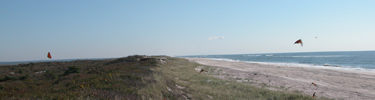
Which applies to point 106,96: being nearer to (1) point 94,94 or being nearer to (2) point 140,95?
(1) point 94,94

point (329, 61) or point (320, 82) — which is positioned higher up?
point (329, 61)

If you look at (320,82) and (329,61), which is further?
(329,61)

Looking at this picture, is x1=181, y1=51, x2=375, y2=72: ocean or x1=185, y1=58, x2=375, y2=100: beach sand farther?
x1=181, y1=51, x2=375, y2=72: ocean

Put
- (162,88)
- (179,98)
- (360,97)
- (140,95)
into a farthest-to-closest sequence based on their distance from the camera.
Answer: (360,97), (162,88), (179,98), (140,95)

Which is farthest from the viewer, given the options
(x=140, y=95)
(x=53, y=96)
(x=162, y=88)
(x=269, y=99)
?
(x=269, y=99)

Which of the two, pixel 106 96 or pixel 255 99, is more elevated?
pixel 106 96

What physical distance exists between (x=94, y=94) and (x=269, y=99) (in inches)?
296

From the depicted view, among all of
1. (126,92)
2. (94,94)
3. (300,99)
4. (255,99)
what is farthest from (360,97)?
(94,94)

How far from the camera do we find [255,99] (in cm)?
989

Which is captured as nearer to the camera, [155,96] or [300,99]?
[155,96]

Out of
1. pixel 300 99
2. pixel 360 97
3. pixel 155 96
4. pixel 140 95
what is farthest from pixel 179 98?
pixel 360 97

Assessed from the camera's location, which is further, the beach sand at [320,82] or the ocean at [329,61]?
the ocean at [329,61]

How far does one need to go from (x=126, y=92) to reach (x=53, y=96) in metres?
2.16

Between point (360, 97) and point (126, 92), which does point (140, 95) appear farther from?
point (360, 97)
